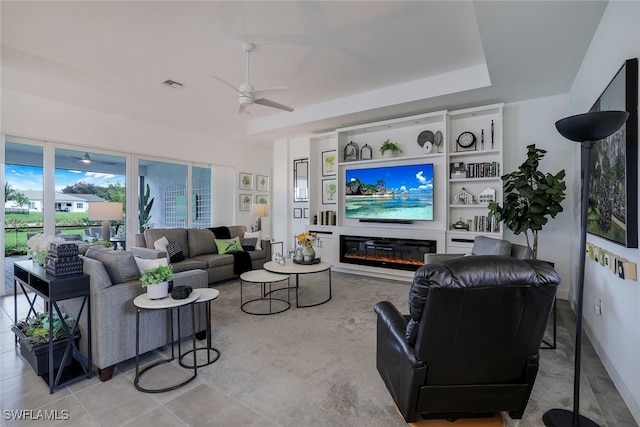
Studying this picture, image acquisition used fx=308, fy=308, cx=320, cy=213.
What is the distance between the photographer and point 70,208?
5062 millimetres

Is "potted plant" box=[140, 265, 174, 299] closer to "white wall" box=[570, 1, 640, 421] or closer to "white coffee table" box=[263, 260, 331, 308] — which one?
"white coffee table" box=[263, 260, 331, 308]

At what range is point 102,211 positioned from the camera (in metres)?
4.22

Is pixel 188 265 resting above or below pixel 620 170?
below

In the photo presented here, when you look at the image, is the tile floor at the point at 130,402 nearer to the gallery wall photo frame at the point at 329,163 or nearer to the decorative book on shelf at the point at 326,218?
the decorative book on shelf at the point at 326,218

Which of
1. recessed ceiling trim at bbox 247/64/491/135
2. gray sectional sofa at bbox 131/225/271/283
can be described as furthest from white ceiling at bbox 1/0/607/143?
gray sectional sofa at bbox 131/225/271/283

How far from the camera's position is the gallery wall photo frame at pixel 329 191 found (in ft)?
20.9

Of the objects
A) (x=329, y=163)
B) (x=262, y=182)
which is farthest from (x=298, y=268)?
(x=262, y=182)

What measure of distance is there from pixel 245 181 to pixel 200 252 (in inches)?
116

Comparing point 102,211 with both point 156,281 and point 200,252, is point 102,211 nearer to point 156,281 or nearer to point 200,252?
point 200,252

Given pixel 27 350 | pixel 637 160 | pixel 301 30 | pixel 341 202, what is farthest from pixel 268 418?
pixel 341 202

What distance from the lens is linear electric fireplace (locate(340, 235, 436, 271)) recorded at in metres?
5.10

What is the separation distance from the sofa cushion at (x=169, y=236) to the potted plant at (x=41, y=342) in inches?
91.4

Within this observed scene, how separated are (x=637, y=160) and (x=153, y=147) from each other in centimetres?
660

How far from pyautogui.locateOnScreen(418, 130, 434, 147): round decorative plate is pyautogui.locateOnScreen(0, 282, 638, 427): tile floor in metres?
3.72
